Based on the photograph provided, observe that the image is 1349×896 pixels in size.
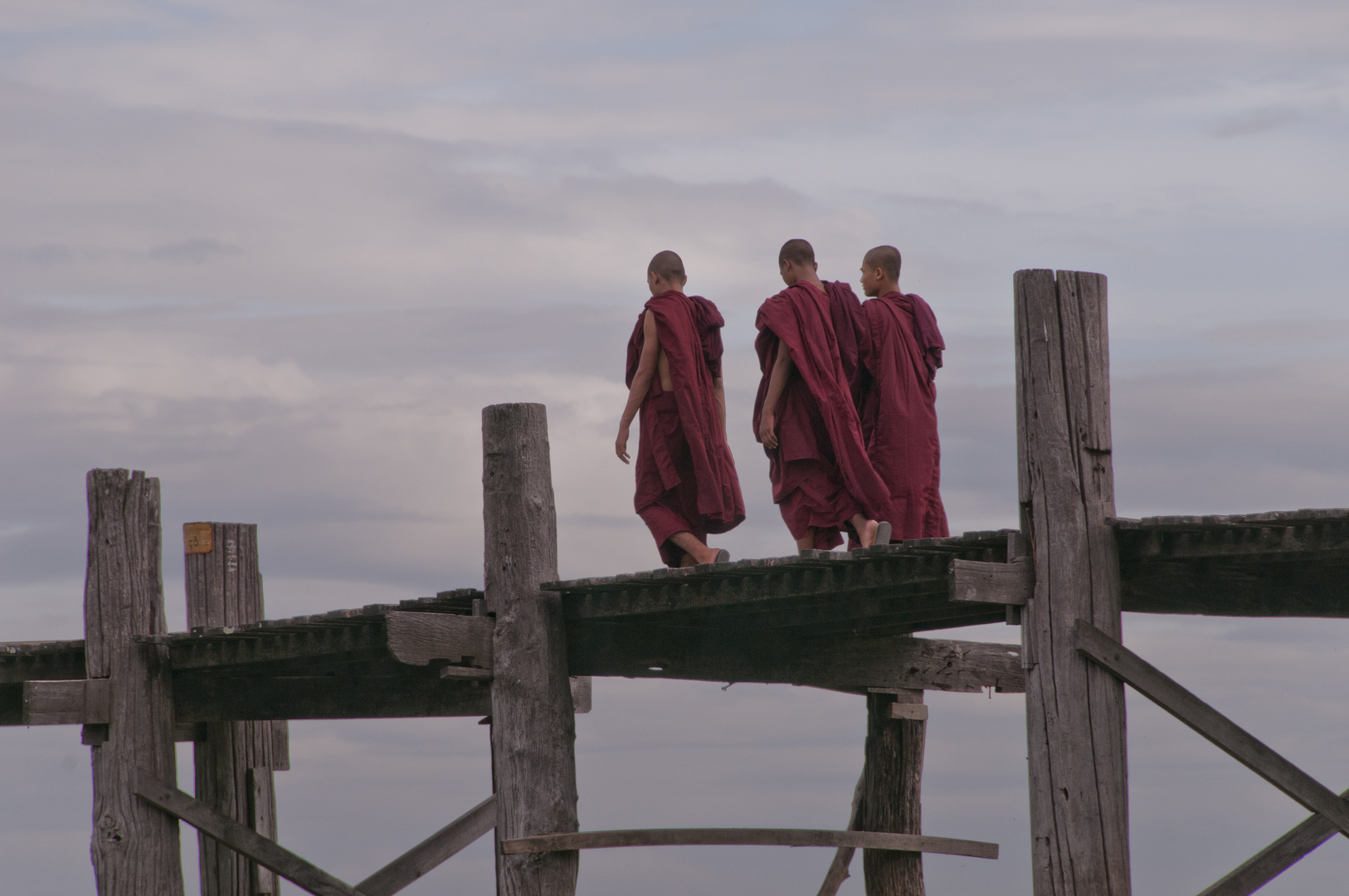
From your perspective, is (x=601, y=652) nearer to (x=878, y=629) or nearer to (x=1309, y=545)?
(x=878, y=629)

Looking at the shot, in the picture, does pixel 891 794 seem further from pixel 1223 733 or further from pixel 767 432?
pixel 1223 733

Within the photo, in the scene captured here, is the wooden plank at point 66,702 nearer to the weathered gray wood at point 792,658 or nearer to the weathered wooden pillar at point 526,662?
the weathered wooden pillar at point 526,662

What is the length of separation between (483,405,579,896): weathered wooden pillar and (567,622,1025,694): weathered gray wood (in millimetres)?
329

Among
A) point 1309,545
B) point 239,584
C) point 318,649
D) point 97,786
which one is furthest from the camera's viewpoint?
point 239,584

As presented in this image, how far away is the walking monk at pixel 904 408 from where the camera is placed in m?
7.17

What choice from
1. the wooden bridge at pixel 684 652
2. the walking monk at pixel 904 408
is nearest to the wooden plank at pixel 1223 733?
the wooden bridge at pixel 684 652

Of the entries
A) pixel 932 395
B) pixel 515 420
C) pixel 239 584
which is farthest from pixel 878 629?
pixel 239 584

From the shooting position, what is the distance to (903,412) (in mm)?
7230

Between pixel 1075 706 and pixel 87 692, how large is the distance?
4.20 meters

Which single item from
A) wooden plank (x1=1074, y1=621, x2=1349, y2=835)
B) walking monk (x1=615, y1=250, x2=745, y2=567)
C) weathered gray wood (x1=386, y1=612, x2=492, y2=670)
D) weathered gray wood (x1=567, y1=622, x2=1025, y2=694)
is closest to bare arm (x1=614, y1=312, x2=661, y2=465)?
walking monk (x1=615, y1=250, x2=745, y2=567)

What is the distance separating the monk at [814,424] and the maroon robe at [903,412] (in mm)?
129

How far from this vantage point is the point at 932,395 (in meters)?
7.40

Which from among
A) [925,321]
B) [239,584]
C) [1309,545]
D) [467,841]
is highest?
[925,321]

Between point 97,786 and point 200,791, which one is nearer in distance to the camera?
point 97,786
